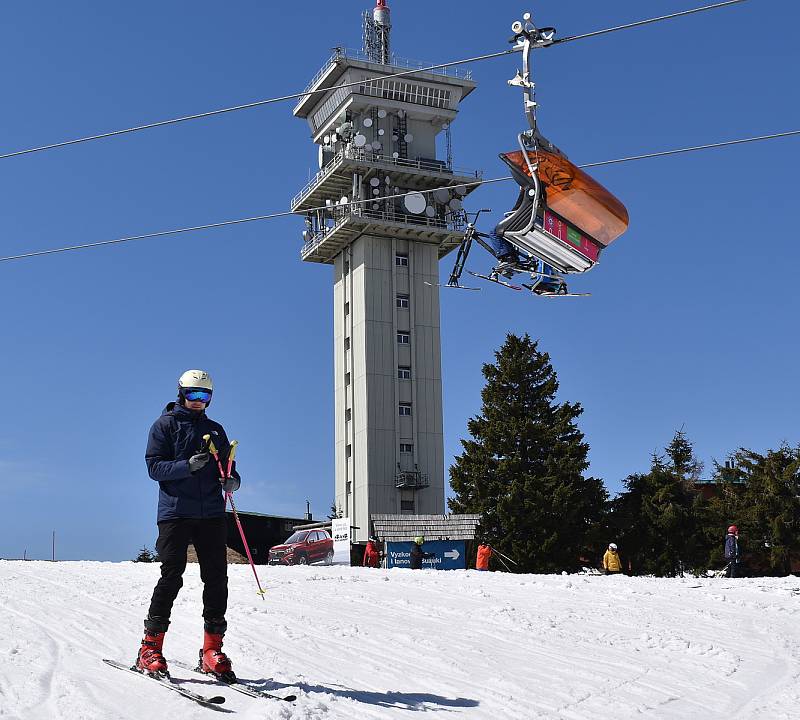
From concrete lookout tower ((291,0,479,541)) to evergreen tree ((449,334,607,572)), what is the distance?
8.64m

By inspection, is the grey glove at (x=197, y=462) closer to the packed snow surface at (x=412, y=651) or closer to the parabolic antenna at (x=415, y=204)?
the packed snow surface at (x=412, y=651)

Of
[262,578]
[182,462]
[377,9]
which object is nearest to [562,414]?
[377,9]

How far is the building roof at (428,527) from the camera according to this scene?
49.6 metres

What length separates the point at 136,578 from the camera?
18828 mm

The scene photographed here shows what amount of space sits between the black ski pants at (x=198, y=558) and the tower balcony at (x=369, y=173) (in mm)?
59039

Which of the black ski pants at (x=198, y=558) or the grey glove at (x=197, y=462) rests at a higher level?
the grey glove at (x=197, y=462)

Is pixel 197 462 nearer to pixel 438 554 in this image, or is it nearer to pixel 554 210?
pixel 554 210

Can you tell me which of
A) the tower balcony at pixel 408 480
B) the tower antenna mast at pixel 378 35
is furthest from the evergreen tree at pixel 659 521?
the tower antenna mast at pixel 378 35

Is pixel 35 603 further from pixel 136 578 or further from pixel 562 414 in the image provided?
pixel 562 414

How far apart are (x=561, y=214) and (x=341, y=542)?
25444 millimetres

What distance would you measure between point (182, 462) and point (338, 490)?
60188 mm

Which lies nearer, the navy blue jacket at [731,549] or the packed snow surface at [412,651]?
the packed snow surface at [412,651]

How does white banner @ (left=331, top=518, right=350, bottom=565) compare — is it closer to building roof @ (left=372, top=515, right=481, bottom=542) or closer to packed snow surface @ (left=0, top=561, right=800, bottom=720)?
building roof @ (left=372, top=515, right=481, bottom=542)

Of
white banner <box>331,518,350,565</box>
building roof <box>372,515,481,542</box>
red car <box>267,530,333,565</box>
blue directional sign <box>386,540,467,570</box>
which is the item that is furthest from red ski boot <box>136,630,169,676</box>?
building roof <box>372,515,481,542</box>
